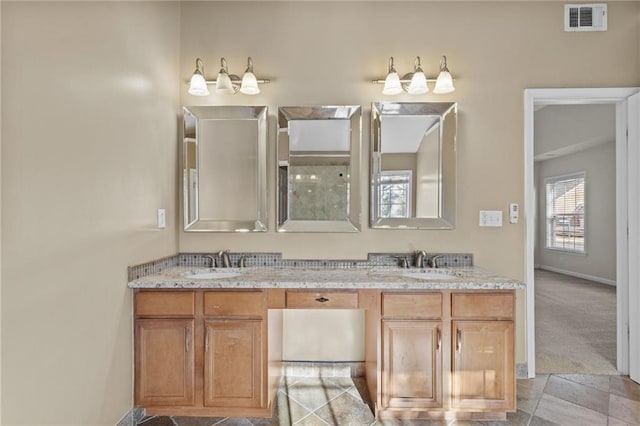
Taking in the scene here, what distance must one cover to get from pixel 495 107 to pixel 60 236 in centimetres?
278

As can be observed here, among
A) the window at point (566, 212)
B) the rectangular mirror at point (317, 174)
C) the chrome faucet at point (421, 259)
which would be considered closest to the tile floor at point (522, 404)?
the chrome faucet at point (421, 259)

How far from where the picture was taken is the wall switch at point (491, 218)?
245cm

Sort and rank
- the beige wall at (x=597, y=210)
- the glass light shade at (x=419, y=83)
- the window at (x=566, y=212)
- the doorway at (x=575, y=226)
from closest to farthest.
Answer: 1. the glass light shade at (x=419, y=83)
2. the doorway at (x=575, y=226)
3. the beige wall at (x=597, y=210)
4. the window at (x=566, y=212)

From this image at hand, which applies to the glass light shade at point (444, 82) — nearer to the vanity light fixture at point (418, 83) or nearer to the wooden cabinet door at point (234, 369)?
the vanity light fixture at point (418, 83)

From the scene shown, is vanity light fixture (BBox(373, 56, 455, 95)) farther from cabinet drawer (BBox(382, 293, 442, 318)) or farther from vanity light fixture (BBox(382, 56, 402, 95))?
cabinet drawer (BBox(382, 293, 442, 318))

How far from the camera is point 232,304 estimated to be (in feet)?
6.23

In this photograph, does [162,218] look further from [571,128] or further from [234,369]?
[571,128]

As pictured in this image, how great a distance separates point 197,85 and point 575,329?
4238 millimetres

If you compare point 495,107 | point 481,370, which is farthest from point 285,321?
point 495,107

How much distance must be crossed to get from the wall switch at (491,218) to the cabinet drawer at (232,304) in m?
1.73

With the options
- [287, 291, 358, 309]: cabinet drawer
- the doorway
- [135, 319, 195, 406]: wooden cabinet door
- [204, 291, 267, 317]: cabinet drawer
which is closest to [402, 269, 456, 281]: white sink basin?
[287, 291, 358, 309]: cabinet drawer

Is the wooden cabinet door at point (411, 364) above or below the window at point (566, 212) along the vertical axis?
below

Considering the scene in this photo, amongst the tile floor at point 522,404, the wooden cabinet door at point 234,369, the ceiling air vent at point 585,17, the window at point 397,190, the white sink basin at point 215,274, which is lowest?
the tile floor at point 522,404

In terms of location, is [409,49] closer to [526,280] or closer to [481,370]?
[526,280]
